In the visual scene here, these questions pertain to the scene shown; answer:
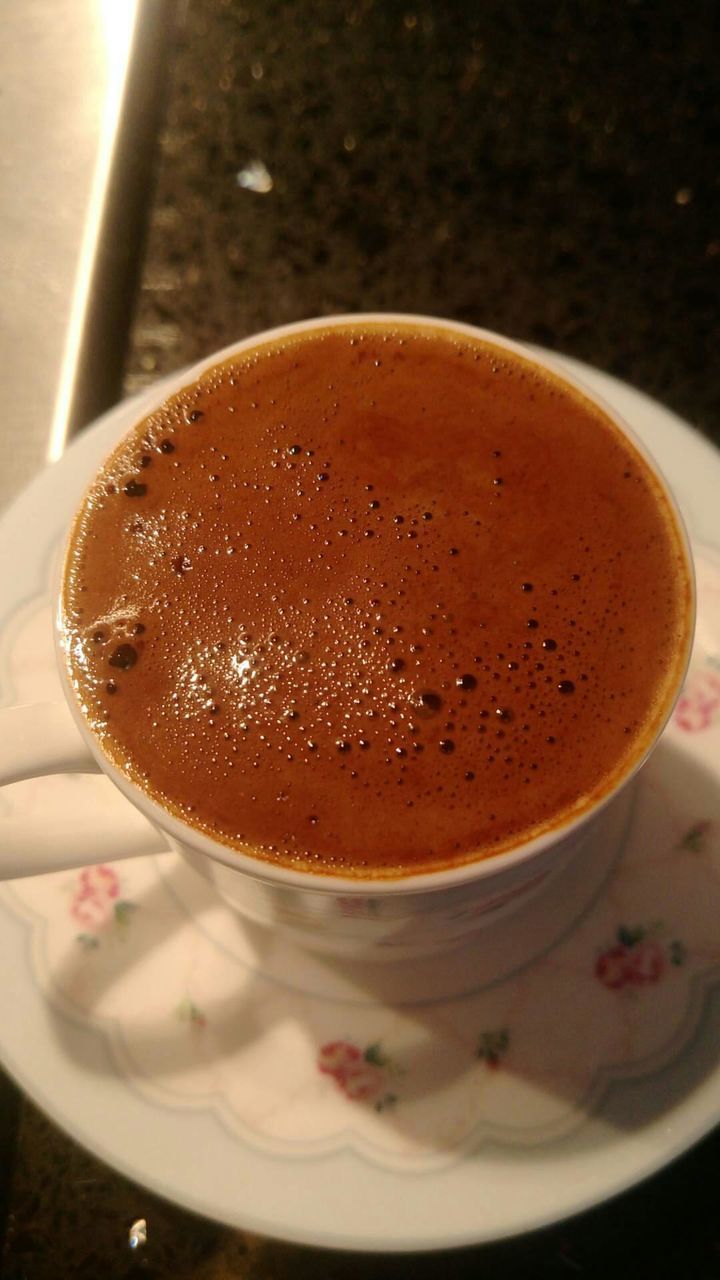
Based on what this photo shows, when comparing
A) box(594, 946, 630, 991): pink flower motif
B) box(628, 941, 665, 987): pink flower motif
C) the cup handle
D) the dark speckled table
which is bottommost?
box(594, 946, 630, 991): pink flower motif

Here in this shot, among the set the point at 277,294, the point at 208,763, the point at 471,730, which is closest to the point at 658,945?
the point at 471,730

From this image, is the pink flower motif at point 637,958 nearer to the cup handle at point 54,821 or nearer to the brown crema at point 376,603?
the brown crema at point 376,603

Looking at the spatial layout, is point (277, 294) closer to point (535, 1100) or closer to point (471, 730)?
point (471, 730)

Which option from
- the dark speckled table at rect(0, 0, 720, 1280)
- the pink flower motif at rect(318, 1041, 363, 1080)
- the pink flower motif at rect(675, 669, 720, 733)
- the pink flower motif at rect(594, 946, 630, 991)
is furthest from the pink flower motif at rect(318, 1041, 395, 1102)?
the dark speckled table at rect(0, 0, 720, 1280)

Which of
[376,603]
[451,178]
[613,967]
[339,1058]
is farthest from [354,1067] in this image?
[451,178]

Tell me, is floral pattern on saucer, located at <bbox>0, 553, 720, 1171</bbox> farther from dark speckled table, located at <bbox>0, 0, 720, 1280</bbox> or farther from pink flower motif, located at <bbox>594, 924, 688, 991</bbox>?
dark speckled table, located at <bbox>0, 0, 720, 1280</bbox>

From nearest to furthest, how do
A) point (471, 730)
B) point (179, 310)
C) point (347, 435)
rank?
point (471, 730) → point (347, 435) → point (179, 310)
